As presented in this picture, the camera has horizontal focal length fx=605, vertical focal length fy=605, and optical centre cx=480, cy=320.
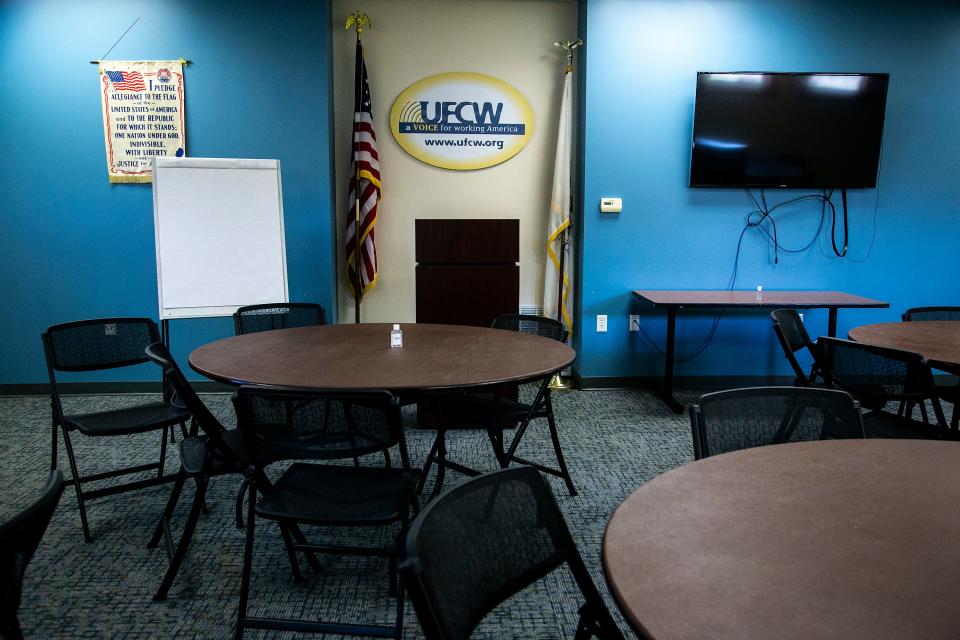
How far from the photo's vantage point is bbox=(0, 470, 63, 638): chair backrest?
94 cm

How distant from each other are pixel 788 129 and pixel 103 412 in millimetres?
4579

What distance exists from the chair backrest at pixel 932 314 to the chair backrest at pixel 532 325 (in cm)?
214

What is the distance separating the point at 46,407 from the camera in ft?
13.8

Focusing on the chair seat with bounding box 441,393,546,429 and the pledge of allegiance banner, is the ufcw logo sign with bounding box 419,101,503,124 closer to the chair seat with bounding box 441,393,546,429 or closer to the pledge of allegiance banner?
the pledge of allegiance banner

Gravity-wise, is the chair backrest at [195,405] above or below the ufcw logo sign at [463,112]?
below

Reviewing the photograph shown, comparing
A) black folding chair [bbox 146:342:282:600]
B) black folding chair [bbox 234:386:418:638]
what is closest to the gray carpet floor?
black folding chair [bbox 146:342:282:600]

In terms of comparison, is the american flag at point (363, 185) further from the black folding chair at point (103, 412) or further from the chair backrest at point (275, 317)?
the black folding chair at point (103, 412)

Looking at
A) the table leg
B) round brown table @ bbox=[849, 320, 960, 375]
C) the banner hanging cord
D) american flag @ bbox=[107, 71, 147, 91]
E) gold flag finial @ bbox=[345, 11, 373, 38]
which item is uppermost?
gold flag finial @ bbox=[345, 11, 373, 38]

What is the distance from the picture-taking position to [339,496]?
1.81 metres

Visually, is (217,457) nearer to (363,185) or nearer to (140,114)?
(363,185)

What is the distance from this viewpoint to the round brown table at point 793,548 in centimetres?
77

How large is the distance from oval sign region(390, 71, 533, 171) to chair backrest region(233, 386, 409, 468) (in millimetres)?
3300

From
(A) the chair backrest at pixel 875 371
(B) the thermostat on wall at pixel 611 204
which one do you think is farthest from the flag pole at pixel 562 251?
(A) the chair backrest at pixel 875 371

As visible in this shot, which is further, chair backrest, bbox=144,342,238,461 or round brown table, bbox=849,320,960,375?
round brown table, bbox=849,320,960,375
